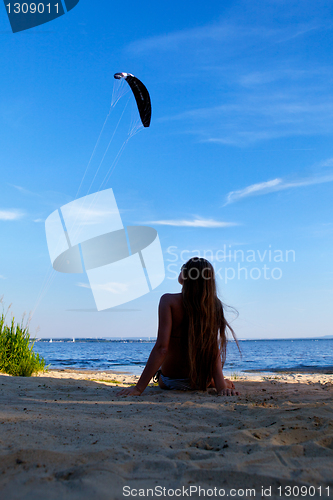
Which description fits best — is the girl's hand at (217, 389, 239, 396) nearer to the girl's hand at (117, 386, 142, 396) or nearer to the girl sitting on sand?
the girl sitting on sand

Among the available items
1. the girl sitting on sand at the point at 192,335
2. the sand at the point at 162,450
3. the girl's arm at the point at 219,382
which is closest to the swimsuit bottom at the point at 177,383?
the girl sitting on sand at the point at 192,335

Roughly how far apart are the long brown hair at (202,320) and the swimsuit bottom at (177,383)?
8 centimetres

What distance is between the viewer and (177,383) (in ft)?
12.2

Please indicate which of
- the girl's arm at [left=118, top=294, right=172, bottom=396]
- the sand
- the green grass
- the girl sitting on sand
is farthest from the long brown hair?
the green grass

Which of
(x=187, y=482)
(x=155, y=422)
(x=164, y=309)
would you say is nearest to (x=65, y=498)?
(x=187, y=482)

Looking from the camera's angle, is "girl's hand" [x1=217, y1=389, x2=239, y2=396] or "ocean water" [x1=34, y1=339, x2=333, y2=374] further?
"ocean water" [x1=34, y1=339, x2=333, y2=374]

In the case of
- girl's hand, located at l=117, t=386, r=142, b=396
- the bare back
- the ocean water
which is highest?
the bare back

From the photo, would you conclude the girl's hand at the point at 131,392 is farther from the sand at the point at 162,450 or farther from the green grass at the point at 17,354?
the green grass at the point at 17,354

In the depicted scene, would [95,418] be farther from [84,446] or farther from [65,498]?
[65,498]

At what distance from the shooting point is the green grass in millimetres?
5570

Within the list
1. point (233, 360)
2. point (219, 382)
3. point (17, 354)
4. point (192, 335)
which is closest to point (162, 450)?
point (192, 335)

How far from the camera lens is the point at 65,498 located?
117cm

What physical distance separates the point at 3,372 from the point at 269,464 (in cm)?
522

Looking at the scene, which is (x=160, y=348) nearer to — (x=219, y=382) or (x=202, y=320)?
(x=202, y=320)
